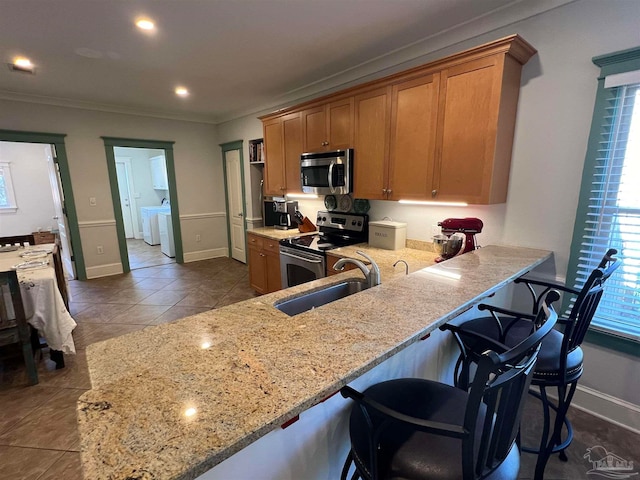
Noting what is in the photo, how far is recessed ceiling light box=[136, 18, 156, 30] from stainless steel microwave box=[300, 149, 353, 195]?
64.9 inches

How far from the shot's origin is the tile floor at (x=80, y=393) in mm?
1691

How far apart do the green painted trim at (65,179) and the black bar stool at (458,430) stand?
17.6 feet

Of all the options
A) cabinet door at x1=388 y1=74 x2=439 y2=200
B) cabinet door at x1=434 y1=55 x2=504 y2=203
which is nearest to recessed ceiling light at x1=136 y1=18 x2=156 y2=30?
→ cabinet door at x1=388 y1=74 x2=439 y2=200

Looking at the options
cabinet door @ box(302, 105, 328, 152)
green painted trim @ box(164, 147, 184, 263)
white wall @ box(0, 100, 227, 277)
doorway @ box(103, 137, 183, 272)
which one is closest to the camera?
cabinet door @ box(302, 105, 328, 152)

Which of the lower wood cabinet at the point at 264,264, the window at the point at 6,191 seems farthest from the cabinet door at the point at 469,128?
the window at the point at 6,191

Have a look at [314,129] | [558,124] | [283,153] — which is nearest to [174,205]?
[283,153]

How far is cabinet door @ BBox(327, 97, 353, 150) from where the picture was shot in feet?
9.24

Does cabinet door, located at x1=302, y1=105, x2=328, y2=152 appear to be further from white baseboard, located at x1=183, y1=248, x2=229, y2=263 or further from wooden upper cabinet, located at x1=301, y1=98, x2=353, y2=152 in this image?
white baseboard, located at x1=183, y1=248, x2=229, y2=263

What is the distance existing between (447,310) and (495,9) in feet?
7.31

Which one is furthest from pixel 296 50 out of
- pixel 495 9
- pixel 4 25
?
pixel 4 25

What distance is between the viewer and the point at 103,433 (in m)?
0.58

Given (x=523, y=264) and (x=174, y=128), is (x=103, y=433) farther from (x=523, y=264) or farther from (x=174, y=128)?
(x=174, y=128)

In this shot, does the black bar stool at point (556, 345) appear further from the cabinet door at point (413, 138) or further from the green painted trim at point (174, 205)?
the green painted trim at point (174, 205)

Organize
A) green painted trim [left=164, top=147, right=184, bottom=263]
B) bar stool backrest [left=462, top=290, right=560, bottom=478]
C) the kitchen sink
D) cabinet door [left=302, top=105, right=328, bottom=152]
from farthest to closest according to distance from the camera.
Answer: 1. green painted trim [left=164, top=147, right=184, bottom=263]
2. cabinet door [left=302, top=105, right=328, bottom=152]
3. the kitchen sink
4. bar stool backrest [left=462, top=290, right=560, bottom=478]
